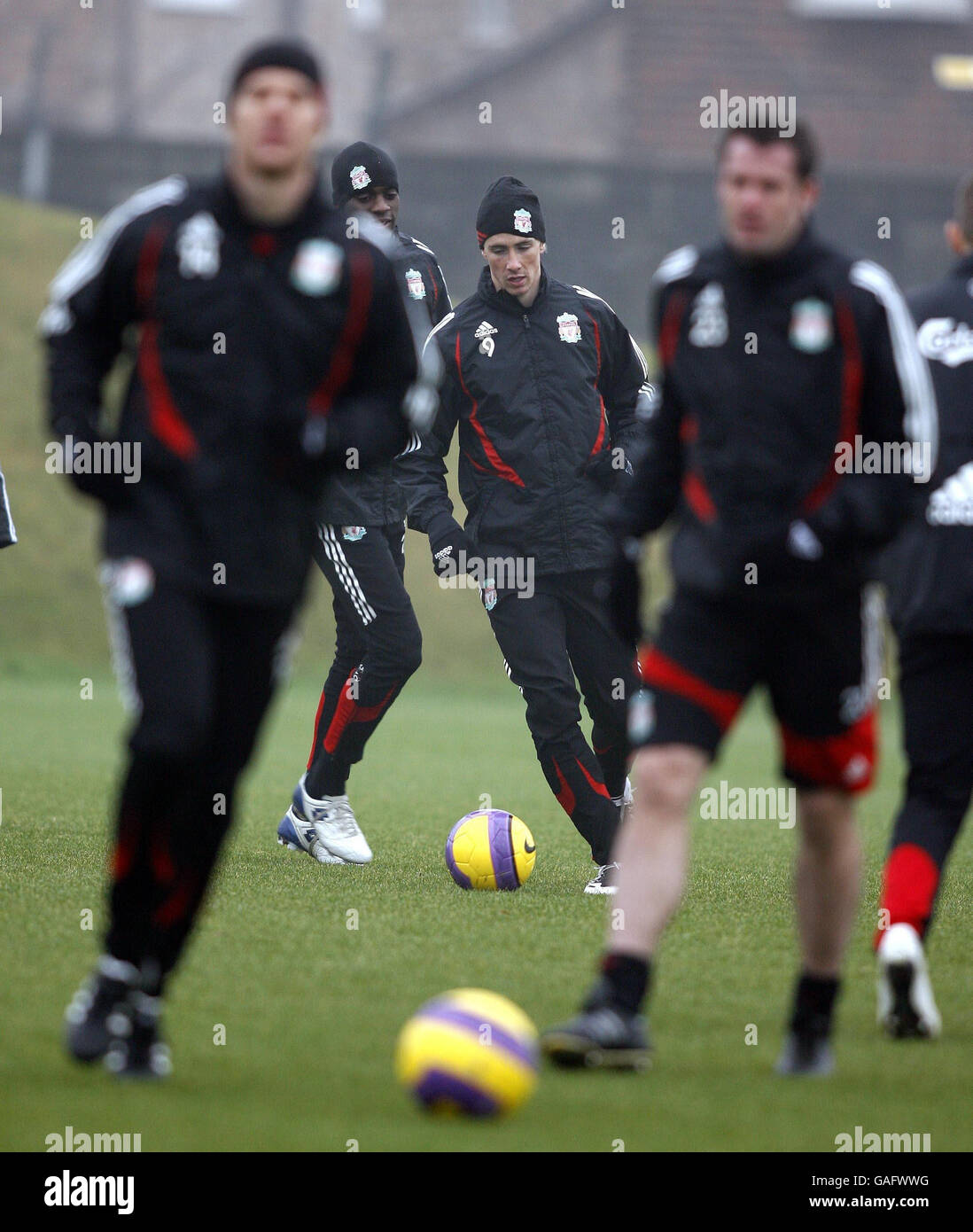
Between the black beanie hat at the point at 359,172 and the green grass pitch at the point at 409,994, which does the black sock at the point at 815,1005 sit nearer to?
the green grass pitch at the point at 409,994

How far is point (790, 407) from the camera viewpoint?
190 inches

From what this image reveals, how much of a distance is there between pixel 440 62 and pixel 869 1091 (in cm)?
4590

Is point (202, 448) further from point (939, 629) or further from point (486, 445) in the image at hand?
point (486, 445)

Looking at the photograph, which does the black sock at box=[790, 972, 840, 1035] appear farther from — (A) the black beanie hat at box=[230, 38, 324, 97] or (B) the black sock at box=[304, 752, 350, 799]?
(B) the black sock at box=[304, 752, 350, 799]

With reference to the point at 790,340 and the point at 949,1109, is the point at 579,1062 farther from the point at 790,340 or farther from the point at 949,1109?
the point at 790,340

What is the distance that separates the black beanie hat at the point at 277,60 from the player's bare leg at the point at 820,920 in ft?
7.20

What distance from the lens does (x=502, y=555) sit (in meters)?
8.34

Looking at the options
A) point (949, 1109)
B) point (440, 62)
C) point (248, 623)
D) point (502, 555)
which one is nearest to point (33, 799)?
point (502, 555)

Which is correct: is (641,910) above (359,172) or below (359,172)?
below

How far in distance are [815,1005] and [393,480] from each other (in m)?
4.35

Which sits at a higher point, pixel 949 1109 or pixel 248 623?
pixel 248 623

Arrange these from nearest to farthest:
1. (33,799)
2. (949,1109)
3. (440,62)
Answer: (949,1109), (33,799), (440,62)

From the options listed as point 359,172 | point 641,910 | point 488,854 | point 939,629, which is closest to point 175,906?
point 641,910

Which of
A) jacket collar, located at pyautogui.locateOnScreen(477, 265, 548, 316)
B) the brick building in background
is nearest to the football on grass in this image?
jacket collar, located at pyautogui.locateOnScreen(477, 265, 548, 316)
